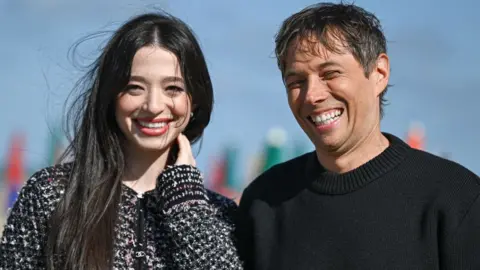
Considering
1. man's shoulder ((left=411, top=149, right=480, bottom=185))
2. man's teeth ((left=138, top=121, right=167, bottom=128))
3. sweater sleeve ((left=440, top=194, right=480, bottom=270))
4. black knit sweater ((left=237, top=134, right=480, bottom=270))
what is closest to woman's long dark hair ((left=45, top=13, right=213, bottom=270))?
man's teeth ((left=138, top=121, right=167, bottom=128))

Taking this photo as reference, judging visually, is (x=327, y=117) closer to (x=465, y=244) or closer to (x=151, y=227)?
(x=465, y=244)

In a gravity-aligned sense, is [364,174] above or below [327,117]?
below

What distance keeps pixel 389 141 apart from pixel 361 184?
0.26 metres

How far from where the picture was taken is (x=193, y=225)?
12.1 feet

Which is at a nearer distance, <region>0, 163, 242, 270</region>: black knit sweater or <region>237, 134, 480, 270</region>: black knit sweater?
<region>237, 134, 480, 270</region>: black knit sweater

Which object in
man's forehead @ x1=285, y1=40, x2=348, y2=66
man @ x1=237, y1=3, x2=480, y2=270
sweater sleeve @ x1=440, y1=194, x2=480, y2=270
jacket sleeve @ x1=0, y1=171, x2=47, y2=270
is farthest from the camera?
jacket sleeve @ x1=0, y1=171, x2=47, y2=270

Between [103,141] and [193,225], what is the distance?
1.86 feet

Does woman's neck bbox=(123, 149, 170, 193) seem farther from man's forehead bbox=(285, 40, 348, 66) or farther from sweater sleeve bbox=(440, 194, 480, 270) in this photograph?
sweater sleeve bbox=(440, 194, 480, 270)

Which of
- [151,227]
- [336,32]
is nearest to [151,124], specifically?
[151,227]

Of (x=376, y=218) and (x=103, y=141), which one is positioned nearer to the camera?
(x=376, y=218)

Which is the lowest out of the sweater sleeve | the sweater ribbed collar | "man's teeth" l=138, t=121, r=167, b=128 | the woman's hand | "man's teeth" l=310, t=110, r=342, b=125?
the sweater sleeve

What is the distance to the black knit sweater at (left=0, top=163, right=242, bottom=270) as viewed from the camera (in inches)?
144

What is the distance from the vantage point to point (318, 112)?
141 inches

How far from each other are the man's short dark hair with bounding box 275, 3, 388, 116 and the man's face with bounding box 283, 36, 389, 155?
0.08 ft
